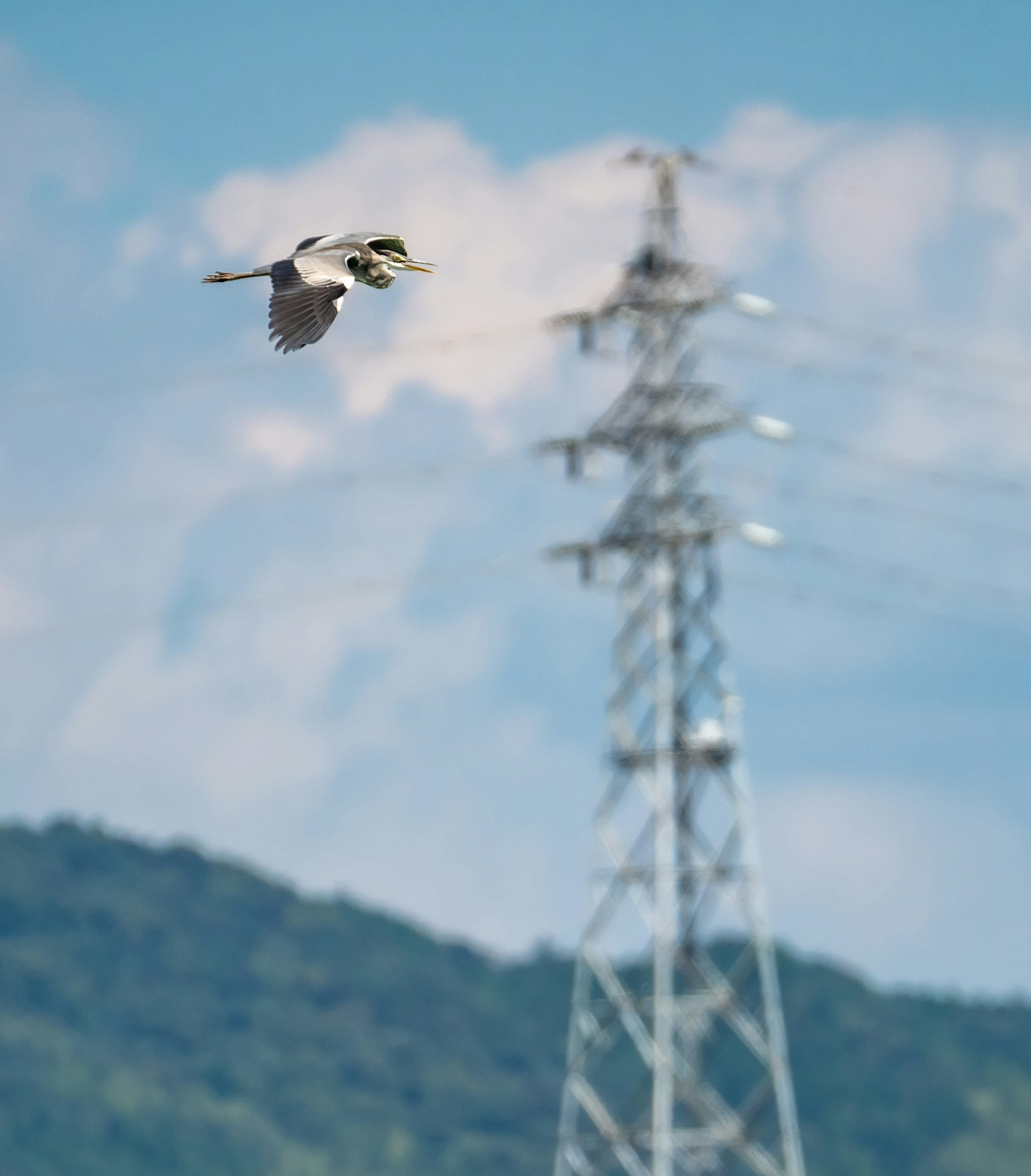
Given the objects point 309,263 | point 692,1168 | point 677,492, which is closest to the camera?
point 309,263

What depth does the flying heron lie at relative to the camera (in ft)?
61.3

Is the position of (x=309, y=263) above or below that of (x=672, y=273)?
below

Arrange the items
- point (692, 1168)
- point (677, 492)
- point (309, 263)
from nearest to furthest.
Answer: point (309, 263)
point (692, 1168)
point (677, 492)

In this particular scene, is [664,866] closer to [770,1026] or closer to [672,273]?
[770,1026]

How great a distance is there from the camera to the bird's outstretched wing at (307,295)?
61.0 feet

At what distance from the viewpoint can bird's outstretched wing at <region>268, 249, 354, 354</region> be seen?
18.6 meters

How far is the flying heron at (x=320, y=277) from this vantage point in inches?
736

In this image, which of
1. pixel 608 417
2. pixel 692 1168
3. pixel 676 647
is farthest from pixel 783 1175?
pixel 608 417

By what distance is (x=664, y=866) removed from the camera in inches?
1849

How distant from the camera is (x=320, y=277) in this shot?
760 inches

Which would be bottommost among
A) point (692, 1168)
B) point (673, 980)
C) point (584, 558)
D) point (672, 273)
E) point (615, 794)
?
point (692, 1168)

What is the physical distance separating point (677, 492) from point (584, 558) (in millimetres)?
1952

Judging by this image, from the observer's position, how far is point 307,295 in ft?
62.4

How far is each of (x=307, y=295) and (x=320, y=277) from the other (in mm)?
328
